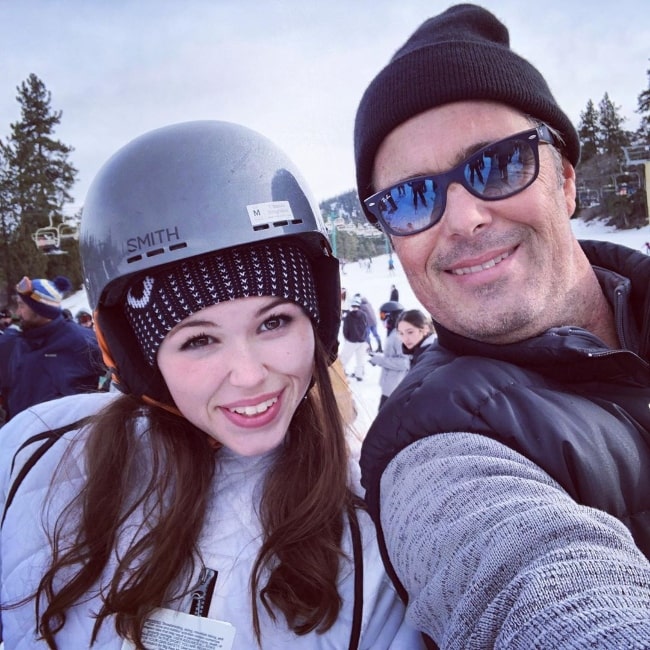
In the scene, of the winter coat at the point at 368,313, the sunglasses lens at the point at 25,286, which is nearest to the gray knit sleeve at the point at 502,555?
the sunglasses lens at the point at 25,286

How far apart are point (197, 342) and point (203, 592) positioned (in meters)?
0.69

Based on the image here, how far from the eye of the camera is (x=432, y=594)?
28.4 inches

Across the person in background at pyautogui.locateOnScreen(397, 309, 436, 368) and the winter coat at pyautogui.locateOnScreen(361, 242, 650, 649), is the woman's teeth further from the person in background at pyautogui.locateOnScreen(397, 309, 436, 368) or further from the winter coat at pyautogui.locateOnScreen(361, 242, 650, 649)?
the person in background at pyautogui.locateOnScreen(397, 309, 436, 368)

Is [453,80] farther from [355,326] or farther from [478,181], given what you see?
[355,326]

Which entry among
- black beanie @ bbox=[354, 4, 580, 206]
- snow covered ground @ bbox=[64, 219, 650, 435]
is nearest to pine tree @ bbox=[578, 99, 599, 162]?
snow covered ground @ bbox=[64, 219, 650, 435]

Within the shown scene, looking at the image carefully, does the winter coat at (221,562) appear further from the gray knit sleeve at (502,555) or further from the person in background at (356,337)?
the person in background at (356,337)

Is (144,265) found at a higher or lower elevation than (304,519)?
higher

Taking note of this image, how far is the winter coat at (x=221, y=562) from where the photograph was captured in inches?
41.0

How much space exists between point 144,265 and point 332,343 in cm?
73

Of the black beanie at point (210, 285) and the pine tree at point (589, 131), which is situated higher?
the pine tree at point (589, 131)

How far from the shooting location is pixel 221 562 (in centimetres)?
112

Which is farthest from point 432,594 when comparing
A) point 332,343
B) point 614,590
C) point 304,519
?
point 332,343

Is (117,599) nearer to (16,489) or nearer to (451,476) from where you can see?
(16,489)

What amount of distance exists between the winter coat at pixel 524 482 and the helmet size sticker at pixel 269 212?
0.67 meters
